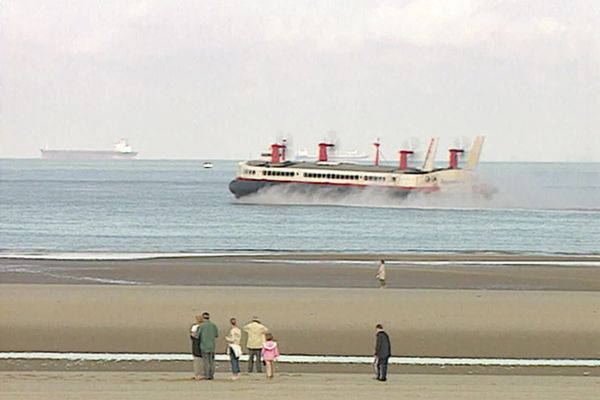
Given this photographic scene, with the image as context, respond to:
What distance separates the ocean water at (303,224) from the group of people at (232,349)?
31.3 m

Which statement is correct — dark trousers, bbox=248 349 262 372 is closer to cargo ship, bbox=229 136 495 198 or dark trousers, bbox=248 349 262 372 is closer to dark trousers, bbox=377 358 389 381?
dark trousers, bbox=377 358 389 381

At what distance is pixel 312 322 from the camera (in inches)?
1005

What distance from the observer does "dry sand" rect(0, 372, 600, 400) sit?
17234 millimetres

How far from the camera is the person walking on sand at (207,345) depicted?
1881cm

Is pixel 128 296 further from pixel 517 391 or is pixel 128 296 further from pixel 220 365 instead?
pixel 517 391

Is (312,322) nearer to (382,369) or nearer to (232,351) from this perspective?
(232,351)

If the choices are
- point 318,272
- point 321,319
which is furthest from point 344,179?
point 321,319

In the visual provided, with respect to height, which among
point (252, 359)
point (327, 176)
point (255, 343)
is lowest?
point (252, 359)

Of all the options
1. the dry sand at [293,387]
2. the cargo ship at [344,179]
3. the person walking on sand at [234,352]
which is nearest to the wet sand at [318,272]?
the person walking on sand at [234,352]

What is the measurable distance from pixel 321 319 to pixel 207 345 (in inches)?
288

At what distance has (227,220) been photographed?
3167 inches

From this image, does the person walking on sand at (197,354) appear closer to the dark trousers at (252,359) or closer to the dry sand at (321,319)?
the dark trousers at (252,359)

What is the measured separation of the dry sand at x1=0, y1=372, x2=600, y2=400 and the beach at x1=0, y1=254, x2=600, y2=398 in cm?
4

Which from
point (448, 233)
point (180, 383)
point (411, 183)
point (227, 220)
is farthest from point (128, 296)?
point (411, 183)
